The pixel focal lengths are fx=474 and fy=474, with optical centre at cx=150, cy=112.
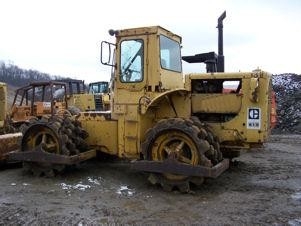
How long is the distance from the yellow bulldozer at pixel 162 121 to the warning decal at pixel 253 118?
0.6 inches

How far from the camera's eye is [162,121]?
766 centimetres

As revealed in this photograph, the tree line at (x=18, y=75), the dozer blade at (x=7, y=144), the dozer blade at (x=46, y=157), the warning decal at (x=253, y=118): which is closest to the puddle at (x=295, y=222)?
the warning decal at (x=253, y=118)

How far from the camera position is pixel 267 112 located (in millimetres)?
7918

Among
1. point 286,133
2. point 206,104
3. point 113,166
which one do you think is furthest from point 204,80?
point 286,133

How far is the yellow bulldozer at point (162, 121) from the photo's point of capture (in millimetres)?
7490

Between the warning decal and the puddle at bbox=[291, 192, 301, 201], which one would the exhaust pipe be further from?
the puddle at bbox=[291, 192, 301, 201]

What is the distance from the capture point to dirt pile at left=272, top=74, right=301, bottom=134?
18312mm

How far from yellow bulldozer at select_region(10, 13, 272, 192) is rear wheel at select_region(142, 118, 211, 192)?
15 millimetres

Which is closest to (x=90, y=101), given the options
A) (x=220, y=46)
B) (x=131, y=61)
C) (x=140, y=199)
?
(x=220, y=46)

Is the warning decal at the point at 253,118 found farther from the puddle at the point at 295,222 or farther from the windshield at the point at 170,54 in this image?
the puddle at the point at 295,222

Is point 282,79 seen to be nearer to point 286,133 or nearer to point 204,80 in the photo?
point 286,133

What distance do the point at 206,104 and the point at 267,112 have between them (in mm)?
1047

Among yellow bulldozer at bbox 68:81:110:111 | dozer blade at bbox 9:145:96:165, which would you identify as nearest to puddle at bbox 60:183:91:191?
dozer blade at bbox 9:145:96:165

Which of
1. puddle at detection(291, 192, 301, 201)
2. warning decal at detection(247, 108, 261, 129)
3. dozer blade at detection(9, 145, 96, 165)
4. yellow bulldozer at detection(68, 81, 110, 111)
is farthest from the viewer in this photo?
yellow bulldozer at detection(68, 81, 110, 111)
